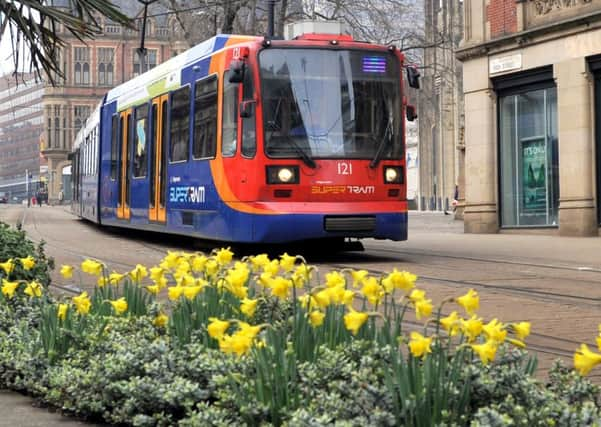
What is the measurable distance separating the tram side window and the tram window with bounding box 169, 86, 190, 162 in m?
1.63

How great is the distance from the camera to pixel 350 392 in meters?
3.63

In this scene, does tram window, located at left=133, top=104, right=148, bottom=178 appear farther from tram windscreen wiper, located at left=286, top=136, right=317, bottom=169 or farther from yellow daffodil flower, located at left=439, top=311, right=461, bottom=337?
yellow daffodil flower, located at left=439, top=311, right=461, bottom=337

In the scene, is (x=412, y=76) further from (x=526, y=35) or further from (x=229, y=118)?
(x=526, y=35)

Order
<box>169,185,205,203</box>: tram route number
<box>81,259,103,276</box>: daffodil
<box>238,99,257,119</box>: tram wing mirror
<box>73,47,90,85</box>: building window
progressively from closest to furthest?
1. <box>81,259,103,276</box>: daffodil
2. <box>238,99,257,119</box>: tram wing mirror
3. <box>169,185,205,203</box>: tram route number
4. <box>73,47,90,85</box>: building window

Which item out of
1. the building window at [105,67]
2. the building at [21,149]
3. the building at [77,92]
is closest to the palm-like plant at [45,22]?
the building at [77,92]

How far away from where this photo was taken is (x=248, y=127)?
13.9 meters

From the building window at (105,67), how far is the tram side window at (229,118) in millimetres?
103671

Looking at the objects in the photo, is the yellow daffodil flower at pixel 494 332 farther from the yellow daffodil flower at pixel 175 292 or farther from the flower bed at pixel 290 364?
the yellow daffodil flower at pixel 175 292

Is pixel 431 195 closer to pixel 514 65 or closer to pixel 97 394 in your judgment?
pixel 514 65

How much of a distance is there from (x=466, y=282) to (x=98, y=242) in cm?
1047

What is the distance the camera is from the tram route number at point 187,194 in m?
15.4

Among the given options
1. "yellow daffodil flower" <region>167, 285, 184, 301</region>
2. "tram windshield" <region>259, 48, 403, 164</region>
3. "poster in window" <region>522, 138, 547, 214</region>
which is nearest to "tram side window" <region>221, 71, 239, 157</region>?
"tram windshield" <region>259, 48, 403, 164</region>

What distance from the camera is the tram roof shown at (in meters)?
14.9

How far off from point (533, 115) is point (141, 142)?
382 inches
